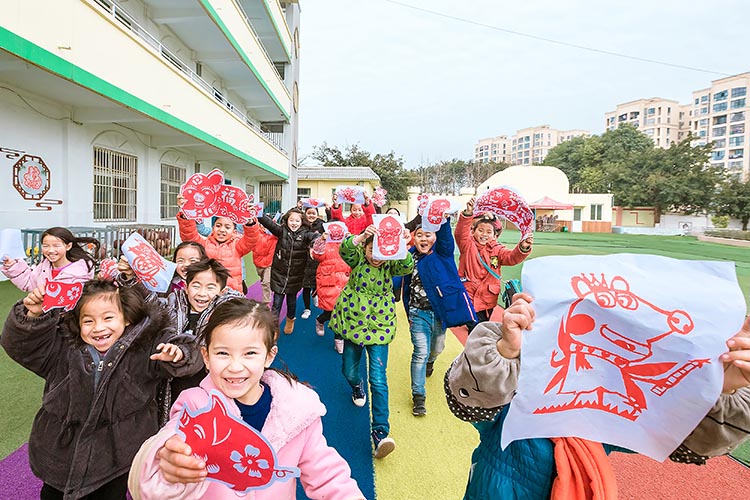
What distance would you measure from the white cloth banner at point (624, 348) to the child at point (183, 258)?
2.33 m

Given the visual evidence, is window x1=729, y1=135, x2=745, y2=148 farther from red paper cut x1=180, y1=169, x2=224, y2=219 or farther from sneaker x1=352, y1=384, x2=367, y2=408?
red paper cut x1=180, y1=169, x2=224, y2=219

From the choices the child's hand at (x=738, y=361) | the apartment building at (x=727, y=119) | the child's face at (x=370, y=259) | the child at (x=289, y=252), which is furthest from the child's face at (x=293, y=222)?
the apartment building at (x=727, y=119)

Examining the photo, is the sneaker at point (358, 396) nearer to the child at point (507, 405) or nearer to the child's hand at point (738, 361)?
the child at point (507, 405)

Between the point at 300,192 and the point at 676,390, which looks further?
the point at 300,192

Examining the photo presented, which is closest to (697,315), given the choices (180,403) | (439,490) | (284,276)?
(180,403)

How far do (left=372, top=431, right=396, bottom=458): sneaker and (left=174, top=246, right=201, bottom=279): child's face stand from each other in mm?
1672

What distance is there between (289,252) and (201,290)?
2.72m

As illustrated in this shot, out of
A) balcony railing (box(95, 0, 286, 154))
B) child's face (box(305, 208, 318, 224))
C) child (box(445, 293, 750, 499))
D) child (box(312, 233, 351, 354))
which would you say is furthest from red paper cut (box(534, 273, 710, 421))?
balcony railing (box(95, 0, 286, 154))

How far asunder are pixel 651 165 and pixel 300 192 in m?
30.9

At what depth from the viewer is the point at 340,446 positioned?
285cm

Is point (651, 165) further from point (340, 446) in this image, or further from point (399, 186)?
point (340, 446)

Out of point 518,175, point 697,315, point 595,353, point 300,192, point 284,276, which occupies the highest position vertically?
point 518,175

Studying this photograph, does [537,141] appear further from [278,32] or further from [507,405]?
[507,405]

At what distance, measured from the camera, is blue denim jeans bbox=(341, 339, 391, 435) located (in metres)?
2.79
